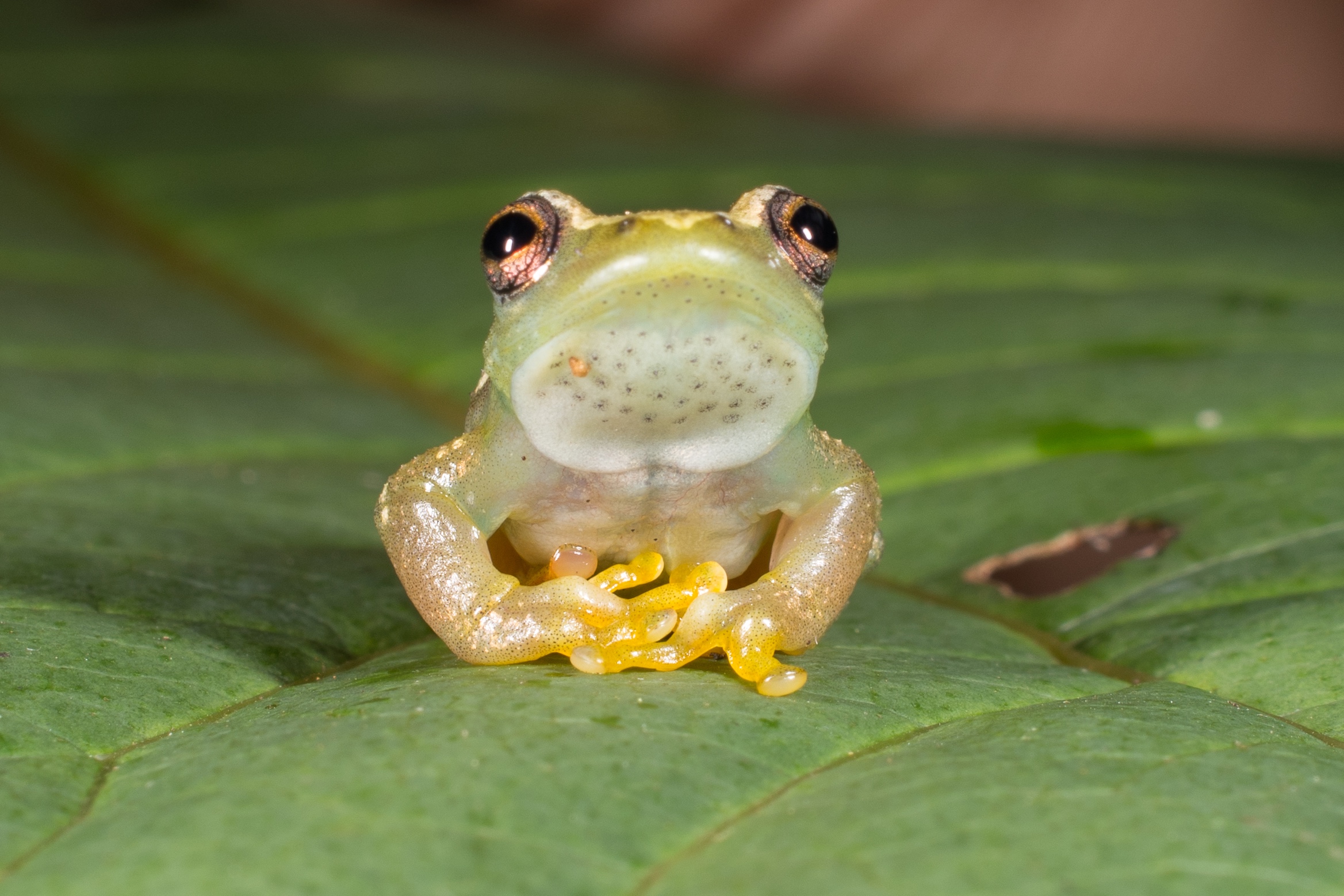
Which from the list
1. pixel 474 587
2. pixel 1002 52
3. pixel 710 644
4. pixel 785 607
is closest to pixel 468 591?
pixel 474 587

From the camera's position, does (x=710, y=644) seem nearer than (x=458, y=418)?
Yes

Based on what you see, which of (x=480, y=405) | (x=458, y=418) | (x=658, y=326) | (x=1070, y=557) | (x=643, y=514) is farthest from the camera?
(x=458, y=418)

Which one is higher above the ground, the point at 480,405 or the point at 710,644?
the point at 480,405

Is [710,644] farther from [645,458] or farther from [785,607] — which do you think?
[645,458]

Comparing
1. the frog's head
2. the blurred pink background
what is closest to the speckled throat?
the frog's head

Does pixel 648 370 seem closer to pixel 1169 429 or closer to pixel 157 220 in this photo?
pixel 1169 429

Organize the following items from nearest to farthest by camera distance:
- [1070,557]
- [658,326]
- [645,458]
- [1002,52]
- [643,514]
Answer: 1. [658,326]
2. [645,458]
3. [643,514]
4. [1070,557]
5. [1002,52]

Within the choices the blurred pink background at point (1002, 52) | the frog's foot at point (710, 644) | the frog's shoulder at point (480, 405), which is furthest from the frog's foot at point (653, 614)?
the blurred pink background at point (1002, 52)
